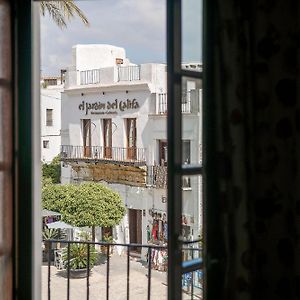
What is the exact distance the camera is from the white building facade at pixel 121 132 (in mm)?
10281

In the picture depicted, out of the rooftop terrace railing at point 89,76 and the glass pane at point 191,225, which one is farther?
the rooftop terrace railing at point 89,76

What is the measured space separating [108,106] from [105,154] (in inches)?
43.6

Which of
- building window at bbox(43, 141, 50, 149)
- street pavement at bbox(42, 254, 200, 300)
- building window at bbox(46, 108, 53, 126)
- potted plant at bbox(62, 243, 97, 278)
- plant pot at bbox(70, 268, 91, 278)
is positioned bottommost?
street pavement at bbox(42, 254, 200, 300)

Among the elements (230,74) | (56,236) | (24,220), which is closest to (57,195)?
(56,236)

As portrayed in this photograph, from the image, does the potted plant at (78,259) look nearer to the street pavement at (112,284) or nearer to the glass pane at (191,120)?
the street pavement at (112,284)

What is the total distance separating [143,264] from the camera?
10.3 meters

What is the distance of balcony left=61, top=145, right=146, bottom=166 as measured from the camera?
10591mm

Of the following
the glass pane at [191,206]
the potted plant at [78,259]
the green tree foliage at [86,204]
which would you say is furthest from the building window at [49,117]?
the glass pane at [191,206]

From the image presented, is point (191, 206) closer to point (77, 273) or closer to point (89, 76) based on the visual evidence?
point (77, 273)

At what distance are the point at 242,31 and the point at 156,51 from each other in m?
11.8

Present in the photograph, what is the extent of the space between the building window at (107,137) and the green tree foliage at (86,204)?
993 millimetres

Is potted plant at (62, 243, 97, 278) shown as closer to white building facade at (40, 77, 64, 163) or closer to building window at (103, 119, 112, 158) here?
building window at (103, 119, 112, 158)

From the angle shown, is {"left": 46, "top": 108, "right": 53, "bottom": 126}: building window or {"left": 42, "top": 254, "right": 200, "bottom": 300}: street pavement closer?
{"left": 42, "top": 254, "right": 200, "bottom": 300}: street pavement

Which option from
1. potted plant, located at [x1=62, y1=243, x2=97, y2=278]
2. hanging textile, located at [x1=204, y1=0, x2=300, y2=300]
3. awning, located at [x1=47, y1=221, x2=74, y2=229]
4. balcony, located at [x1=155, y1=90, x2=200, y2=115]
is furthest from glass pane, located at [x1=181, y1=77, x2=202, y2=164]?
awning, located at [x1=47, y1=221, x2=74, y2=229]
